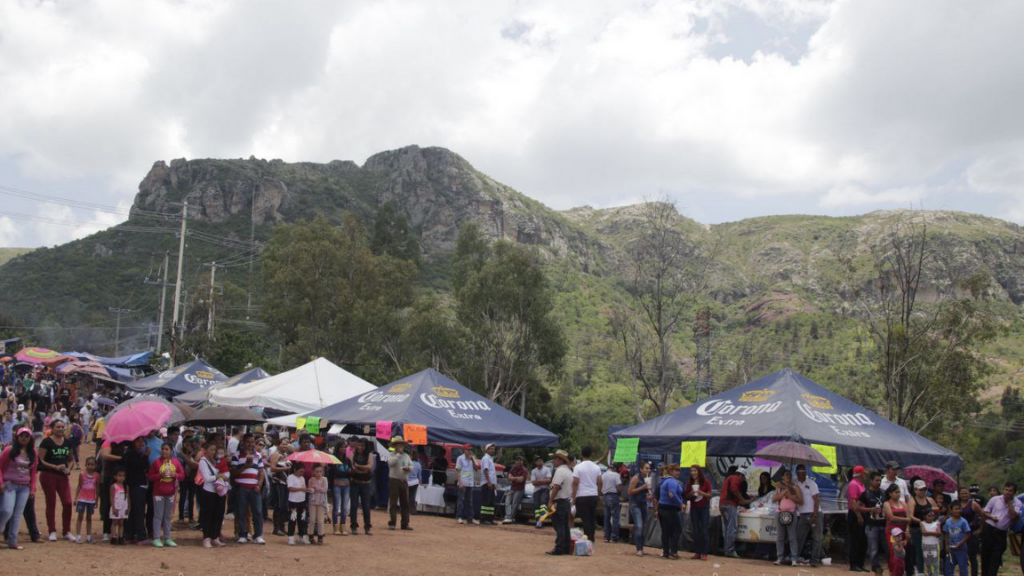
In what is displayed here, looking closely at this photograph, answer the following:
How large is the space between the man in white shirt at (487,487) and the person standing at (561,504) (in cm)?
489

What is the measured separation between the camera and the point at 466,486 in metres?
17.6

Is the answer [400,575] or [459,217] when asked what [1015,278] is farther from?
[400,575]

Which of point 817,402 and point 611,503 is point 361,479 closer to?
point 611,503

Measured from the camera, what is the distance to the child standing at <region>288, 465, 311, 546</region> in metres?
12.3

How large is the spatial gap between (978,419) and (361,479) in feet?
142

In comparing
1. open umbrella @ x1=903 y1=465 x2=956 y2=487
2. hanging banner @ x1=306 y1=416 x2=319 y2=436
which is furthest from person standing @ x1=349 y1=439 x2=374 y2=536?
open umbrella @ x1=903 y1=465 x2=956 y2=487

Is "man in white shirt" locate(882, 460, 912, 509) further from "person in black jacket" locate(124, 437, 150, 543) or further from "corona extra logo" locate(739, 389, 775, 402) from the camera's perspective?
"person in black jacket" locate(124, 437, 150, 543)

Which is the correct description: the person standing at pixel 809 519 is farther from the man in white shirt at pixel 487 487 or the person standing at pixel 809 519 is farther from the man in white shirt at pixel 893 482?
the man in white shirt at pixel 487 487

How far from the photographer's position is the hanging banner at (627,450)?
50.8ft

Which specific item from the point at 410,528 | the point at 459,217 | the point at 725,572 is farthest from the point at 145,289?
the point at 725,572

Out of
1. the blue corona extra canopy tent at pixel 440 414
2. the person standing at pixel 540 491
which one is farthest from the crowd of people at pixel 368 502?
the blue corona extra canopy tent at pixel 440 414

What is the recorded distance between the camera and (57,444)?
11.0 metres

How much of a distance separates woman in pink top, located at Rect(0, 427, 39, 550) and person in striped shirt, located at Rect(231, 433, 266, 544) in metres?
2.44

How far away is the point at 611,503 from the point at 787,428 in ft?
11.0
